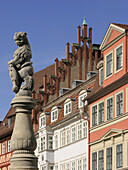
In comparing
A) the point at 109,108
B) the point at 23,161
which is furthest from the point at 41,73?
the point at 23,161

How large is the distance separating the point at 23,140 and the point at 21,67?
1.30 meters

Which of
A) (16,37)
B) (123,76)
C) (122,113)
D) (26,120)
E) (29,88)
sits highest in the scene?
(123,76)

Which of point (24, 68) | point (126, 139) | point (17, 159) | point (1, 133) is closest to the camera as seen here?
point (17, 159)

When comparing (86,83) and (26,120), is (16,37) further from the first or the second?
(86,83)

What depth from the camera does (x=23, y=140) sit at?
343 inches

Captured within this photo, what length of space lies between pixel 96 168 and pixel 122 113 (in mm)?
5564

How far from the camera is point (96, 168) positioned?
127 feet

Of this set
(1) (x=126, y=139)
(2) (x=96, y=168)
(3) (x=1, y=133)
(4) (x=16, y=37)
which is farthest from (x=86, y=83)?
(4) (x=16, y=37)

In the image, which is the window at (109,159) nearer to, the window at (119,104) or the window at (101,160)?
the window at (101,160)

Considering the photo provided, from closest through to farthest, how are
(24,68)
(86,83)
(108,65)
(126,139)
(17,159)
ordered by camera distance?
(17,159) < (24,68) < (126,139) < (108,65) < (86,83)

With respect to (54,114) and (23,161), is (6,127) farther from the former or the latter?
(23,161)

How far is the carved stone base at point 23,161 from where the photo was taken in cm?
859

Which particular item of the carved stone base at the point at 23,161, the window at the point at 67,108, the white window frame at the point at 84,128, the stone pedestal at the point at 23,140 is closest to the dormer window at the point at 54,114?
the window at the point at 67,108

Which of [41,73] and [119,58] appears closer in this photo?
[119,58]
